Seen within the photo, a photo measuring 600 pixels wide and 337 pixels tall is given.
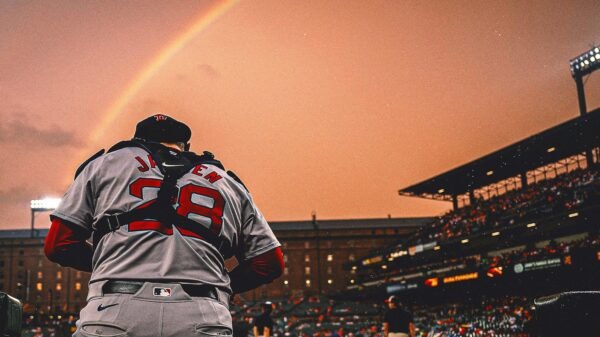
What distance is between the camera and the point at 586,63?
50219 millimetres

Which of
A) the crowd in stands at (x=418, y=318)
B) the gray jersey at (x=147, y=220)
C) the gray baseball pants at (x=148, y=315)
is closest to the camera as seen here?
the gray baseball pants at (x=148, y=315)

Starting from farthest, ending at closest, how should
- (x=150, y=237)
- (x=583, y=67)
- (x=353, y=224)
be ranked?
(x=353, y=224) < (x=583, y=67) < (x=150, y=237)

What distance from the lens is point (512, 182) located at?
58.8 meters

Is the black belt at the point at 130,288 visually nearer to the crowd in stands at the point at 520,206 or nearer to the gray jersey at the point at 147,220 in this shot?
the gray jersey at the point at 147,220

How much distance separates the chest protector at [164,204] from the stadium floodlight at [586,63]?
53.0 metres

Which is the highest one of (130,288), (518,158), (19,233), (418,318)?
(19,233)

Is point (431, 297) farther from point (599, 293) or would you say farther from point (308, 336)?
point (599, 293)

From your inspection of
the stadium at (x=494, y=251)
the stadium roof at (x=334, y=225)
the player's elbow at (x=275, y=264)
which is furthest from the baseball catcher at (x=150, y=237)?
the stadium roof at (x=334, y=225)

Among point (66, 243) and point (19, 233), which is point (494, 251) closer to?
point (66, 243)

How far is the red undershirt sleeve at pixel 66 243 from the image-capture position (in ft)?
8.73

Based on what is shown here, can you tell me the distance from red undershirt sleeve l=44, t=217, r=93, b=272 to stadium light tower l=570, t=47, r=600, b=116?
175 ft

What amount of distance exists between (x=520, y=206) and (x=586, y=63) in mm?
14454

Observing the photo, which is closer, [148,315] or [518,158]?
[148,315]

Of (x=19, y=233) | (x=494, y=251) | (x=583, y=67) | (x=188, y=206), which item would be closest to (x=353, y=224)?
(x=19, y=233)
